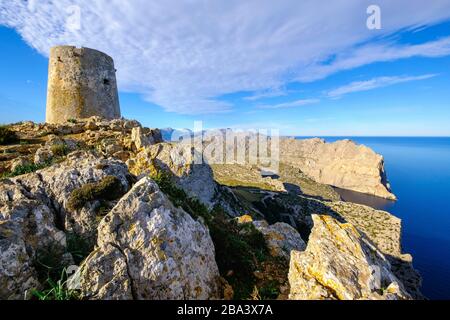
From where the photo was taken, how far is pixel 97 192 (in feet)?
27.1

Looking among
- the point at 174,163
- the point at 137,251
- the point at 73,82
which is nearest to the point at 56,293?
the point at 137,251

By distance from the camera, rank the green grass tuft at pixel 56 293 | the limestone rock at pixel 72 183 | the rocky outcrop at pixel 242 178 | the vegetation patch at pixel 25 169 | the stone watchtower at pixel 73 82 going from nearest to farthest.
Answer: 1. the green grass tuft at pixel 56 293
2. the limestone rock at pixel 72 183
3. the vegetation patch at pixel 25 169
4. the stone watchtower at pixel 73 82
5. the rocky outcrop at pixel 242 178

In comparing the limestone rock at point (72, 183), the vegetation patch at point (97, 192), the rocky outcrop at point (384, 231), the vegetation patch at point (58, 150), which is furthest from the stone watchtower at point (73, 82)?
the rocky outcrop at point (384, 231)

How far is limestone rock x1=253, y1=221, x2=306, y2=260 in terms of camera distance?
11906 mm

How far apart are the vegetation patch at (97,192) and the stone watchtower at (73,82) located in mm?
17039

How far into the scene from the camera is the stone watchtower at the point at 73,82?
71.1ft

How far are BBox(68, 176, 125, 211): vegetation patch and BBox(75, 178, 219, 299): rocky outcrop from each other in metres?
1.25

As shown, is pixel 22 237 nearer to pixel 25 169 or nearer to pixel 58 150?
pixel 25 169

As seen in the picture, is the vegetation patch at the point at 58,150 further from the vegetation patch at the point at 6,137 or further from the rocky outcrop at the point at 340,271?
the rocky outcrop at the point at 340,271

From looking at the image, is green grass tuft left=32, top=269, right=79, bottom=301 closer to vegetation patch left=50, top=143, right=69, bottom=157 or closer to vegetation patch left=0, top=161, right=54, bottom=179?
vegetation patch left=0, top=161, right=54, bottom=179

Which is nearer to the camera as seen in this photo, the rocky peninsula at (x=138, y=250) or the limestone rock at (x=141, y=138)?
the rocky peninsula at (x=138, y=250)
